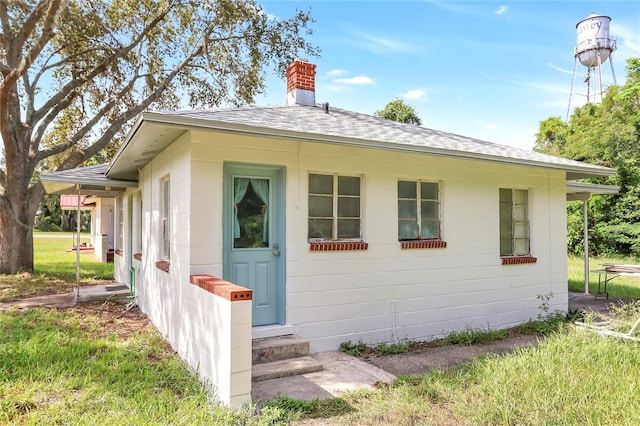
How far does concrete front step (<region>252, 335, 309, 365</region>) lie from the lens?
189 inches

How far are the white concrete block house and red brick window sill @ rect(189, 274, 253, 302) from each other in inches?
0.6

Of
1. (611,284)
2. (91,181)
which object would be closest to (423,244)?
(91,181)

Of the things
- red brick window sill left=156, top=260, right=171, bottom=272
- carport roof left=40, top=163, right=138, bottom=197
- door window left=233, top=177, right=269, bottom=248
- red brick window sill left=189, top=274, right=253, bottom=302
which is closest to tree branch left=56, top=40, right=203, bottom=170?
carport roof left=40, top=163, right=138, bottom=197

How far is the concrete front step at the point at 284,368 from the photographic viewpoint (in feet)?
14.5

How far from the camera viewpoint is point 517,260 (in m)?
7.37

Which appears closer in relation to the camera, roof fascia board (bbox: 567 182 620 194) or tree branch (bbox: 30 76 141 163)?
roof fascia board (bbox: 567 182 620 194)

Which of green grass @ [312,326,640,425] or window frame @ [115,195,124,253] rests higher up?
window frame @ [115,195,124,253]

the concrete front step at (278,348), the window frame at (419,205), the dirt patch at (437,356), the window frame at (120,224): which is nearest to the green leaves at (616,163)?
the dirt patch at (437,356)

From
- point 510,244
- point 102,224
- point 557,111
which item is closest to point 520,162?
point 510,244

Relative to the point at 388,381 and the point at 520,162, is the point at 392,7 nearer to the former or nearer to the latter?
the point at 520,162

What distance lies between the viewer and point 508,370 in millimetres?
4324

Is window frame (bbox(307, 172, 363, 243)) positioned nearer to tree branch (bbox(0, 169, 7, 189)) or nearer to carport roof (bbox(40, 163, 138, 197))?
carport roof (bbox(40, 163, 138, 197))

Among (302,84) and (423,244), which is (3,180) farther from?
(423,244)

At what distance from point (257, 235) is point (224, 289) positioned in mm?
1835
